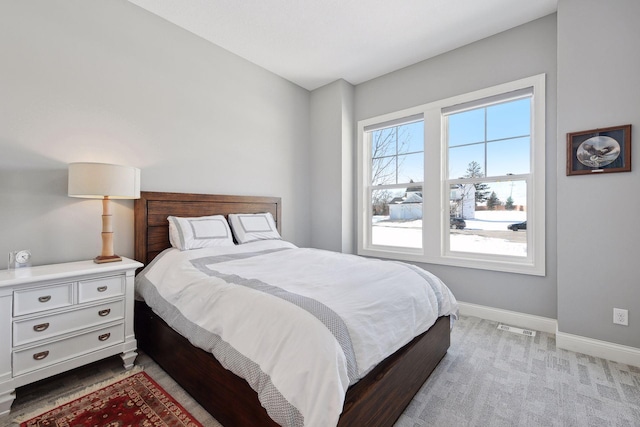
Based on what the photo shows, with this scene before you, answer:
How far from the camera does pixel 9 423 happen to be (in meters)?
1.48

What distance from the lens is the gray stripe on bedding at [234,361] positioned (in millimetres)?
1061

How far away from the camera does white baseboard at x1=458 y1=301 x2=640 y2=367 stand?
2062 millimetres

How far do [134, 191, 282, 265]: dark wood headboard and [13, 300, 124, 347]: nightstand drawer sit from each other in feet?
2.02

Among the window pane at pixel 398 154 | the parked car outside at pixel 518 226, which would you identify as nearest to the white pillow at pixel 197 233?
the window pane at pixel 398 154

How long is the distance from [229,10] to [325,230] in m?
2.69

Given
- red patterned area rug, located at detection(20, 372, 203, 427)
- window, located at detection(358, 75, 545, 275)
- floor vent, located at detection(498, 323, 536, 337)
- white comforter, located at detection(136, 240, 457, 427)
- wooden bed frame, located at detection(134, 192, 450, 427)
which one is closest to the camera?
white comforter, located at detection(136, 240, 457, 427)

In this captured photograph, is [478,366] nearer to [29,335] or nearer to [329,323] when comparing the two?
[329,323]

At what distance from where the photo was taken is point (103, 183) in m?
1.94

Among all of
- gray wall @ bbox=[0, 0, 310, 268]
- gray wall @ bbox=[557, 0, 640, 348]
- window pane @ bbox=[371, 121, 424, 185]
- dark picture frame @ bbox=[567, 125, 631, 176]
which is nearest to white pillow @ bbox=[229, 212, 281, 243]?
gray wall @ bbox=[0, 0, 310, 268]

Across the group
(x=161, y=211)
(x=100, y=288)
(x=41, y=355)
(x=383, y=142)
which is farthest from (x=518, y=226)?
(x=41, y=355)

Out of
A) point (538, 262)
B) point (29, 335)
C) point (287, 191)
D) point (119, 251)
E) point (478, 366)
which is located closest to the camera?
point (29, 335)

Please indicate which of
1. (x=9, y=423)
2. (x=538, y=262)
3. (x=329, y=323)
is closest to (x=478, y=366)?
(x=538, y=262)

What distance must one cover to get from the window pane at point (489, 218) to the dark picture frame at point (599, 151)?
1.76ft

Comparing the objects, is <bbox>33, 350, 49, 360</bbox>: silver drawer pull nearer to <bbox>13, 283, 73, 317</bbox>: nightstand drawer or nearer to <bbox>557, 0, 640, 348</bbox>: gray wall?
<bbox>13, 283, 73, 317</bbox>: nightstand drawer
